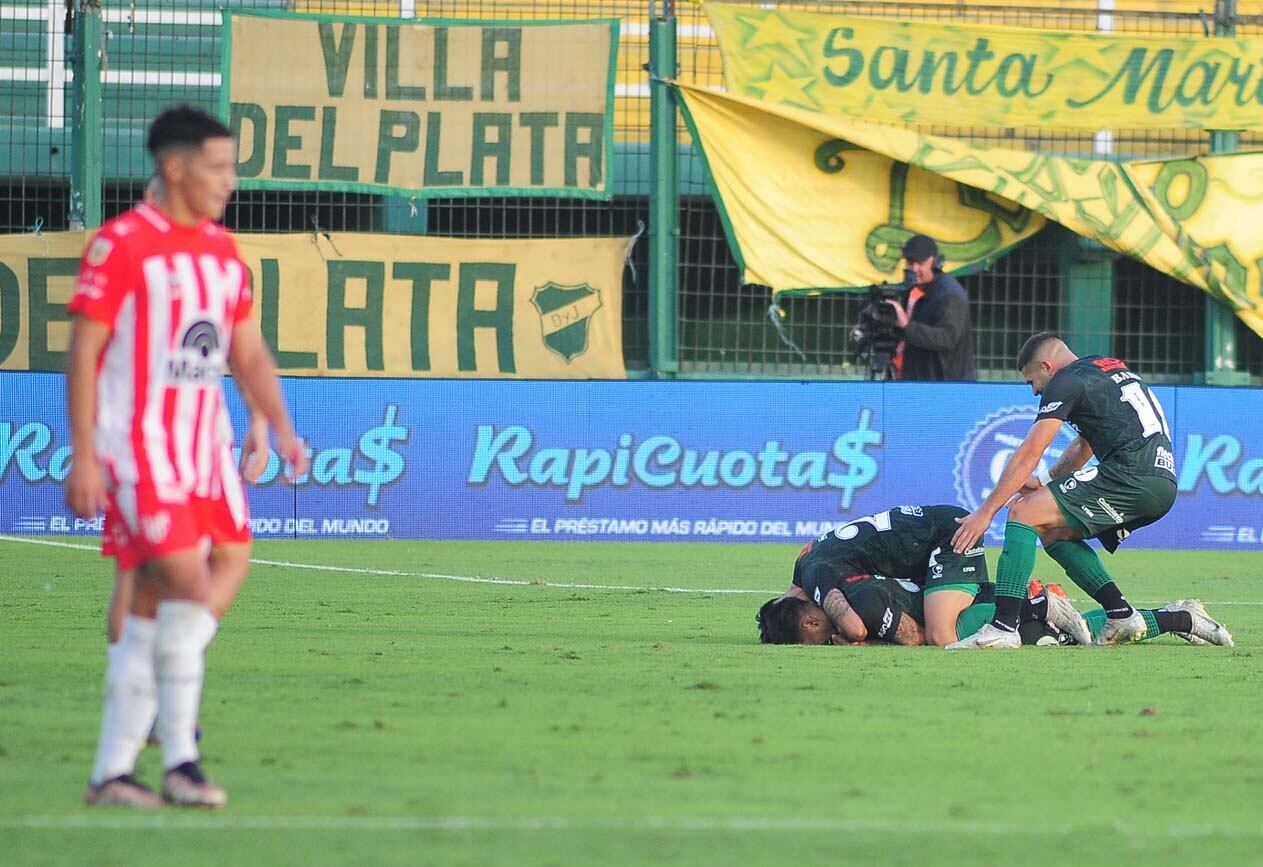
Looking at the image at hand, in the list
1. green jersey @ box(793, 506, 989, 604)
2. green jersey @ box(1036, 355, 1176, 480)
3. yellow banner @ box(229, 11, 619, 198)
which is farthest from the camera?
yellow banner @ box(229, 11, 619, 198)

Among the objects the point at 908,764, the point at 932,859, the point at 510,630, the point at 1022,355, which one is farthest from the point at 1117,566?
the point at 932,859

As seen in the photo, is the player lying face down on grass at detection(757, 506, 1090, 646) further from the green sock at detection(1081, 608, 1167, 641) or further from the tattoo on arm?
the tattoo on arm

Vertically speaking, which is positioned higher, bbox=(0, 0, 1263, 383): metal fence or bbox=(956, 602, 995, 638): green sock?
bbox=(0, 0, 1263, 383): metal fence

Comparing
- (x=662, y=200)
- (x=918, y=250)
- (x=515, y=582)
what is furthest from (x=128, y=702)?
(x=662, y=200)

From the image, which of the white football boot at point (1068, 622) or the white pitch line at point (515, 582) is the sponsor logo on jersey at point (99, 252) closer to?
the white football boot at point (1068, 622)

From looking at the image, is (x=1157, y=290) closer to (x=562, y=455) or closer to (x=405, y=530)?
(x=562, y=455)

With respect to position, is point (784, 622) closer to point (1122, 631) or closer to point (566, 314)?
point (1122, 631)

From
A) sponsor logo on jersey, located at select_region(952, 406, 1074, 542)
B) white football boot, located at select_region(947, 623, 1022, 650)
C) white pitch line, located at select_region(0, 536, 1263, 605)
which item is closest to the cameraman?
sponsor logo on jersey, located at select_region(952, 406, 1074, 542)

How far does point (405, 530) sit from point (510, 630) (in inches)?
255

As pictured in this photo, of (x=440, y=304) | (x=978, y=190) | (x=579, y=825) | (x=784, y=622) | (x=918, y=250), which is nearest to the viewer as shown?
(x=579, y=825)

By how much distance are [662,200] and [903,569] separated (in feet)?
27.6

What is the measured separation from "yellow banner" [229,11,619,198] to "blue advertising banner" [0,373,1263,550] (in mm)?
2129

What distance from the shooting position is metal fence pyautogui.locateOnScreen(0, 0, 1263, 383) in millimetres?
17016

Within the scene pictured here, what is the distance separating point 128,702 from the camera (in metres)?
4.98
